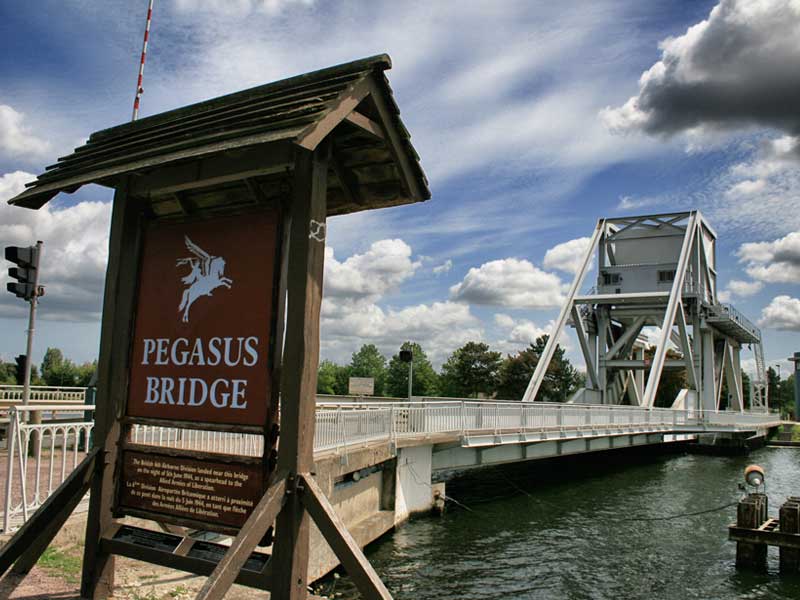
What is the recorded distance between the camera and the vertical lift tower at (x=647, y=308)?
4600 cm

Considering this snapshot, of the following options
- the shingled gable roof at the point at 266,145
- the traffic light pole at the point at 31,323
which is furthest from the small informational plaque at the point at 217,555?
the traffic light pole at the point at 31,323

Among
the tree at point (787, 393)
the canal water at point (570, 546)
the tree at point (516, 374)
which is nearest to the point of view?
the canal water at point (570, 546)

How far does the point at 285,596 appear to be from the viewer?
465cm

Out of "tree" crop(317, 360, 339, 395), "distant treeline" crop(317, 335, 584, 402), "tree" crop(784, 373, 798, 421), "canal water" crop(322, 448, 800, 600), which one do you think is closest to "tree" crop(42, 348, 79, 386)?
"tree" crop(317, 360, 339, 395)

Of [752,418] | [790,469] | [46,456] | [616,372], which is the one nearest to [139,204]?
[46,456]

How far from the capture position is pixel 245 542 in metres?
4.32

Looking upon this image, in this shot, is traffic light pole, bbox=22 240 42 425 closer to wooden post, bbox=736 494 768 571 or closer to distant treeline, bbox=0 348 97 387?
wooden post, bbox=736 494 768 571

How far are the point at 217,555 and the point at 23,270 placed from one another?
6.48 m

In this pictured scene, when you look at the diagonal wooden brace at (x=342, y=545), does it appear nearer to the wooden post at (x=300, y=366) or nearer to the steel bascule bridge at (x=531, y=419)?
the wooden post at (x=300, y=366)

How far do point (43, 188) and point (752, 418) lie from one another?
4791 centimetres

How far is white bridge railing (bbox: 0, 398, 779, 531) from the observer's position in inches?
301

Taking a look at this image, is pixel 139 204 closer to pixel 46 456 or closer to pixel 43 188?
pixel 43 188

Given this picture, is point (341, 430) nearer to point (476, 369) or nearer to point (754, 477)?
point (754, 477)

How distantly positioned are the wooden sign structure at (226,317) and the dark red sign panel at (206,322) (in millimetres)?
14
